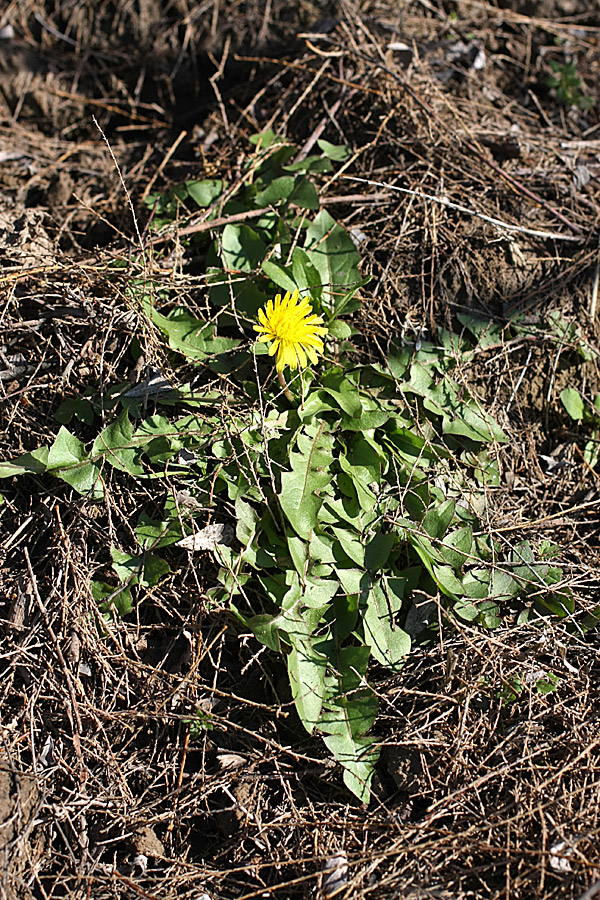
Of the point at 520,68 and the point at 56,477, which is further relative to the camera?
the point at 520,68

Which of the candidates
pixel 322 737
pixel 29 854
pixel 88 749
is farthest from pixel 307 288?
pixel 29 854

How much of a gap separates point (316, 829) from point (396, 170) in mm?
2651

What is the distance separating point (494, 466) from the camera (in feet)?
9.04

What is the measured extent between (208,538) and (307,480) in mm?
384

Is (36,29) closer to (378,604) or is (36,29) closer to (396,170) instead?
(396,170)

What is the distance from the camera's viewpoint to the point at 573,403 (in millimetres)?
2971

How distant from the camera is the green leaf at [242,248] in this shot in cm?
280

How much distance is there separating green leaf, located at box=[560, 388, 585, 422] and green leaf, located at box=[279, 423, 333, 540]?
1.13 m

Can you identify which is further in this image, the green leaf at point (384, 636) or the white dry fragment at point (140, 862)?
the green leaf at point (384, 636)

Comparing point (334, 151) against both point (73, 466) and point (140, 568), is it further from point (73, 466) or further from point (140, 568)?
point (140, 568)

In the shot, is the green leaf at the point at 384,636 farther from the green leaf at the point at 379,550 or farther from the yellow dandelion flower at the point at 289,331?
the yellow dandelion flower at the point at 289,331

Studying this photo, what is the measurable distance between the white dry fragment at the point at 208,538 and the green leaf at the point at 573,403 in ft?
5.04

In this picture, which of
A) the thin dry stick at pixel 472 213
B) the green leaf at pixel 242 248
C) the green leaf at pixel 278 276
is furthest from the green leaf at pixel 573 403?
the green leaf at pixel 242 248

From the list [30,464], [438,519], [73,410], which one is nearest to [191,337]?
[73,410]
